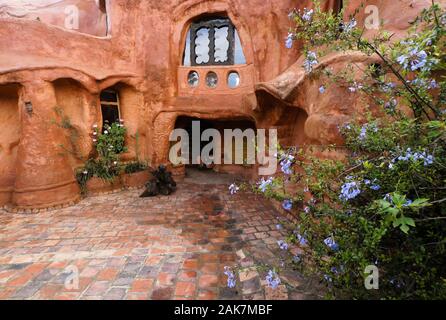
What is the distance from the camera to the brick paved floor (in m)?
2.68

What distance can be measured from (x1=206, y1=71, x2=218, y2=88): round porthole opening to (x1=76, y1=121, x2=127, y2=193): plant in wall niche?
357cm

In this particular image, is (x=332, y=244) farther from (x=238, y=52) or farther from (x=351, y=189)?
(x=238, y=52)

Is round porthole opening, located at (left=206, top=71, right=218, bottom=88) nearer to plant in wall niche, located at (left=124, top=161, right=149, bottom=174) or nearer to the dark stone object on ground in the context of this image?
the dark stone object on ground

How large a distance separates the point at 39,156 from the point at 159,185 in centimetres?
307

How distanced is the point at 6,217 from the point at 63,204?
1.08 meters

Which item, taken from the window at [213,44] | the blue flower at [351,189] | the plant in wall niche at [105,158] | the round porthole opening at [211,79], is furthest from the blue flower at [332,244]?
the window at [213,44]

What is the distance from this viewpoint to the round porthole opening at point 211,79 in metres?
8.43

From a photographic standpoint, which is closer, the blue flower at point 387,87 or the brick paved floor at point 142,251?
the blue flower at point 387,87

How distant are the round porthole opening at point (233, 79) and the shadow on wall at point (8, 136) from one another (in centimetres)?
627

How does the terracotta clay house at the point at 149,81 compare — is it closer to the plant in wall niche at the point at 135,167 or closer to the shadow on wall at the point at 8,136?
the shadow on wall at the point at 8,136

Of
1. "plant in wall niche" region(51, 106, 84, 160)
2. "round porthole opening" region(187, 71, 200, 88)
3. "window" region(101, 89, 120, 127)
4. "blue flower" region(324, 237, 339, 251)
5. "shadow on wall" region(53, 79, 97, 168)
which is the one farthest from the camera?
"round porthole opening" region(187, 71, 200, 88)

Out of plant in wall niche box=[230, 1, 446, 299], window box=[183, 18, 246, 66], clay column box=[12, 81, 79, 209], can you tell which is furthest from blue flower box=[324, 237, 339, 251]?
window box=[183, 18, 246, 66]

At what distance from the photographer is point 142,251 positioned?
3555mm

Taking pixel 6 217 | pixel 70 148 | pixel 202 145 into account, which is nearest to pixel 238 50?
pixel 202 145
